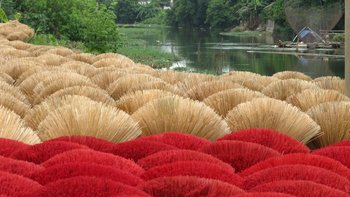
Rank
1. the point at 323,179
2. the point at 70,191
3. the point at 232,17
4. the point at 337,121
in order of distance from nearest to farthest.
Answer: the point at 70,191
the point at 323,179
the point at 337,121
the point at 232,17

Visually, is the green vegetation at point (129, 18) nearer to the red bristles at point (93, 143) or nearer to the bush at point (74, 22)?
the bush at point (74, 22)

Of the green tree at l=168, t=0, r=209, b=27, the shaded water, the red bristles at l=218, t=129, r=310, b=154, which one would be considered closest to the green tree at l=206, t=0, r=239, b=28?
the green tree at l=168, t=0, r=209, b=27

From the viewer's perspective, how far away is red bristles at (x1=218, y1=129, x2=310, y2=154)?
1.54 m

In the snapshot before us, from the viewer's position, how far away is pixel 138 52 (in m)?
24.4

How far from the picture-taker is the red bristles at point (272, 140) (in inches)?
60.7

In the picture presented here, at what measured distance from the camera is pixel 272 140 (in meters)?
1.57

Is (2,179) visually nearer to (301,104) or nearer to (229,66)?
(301,104)

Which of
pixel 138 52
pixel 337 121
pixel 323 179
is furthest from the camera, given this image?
pixel 138 52

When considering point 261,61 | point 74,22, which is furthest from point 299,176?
point 261,61

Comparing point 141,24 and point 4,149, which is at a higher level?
point 4,149

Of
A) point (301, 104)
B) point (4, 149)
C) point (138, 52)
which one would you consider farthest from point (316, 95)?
point (138, 52)

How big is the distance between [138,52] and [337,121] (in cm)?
2265

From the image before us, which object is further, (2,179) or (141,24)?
(141,24)

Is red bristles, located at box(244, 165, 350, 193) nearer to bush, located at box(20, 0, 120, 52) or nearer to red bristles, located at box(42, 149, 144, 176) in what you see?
red bristles, located at box(42, 149, 144, 176)
